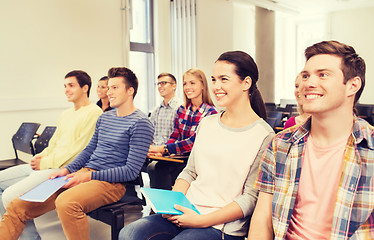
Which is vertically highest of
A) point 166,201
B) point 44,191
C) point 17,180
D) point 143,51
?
point 143,51

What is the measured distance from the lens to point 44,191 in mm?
2229

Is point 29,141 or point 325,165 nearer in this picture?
point 325,165

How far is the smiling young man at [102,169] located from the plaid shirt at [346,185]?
4.24 feet

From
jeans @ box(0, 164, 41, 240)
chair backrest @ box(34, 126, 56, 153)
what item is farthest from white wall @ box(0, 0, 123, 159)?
jeans @ box(0, 164, 41, 240)

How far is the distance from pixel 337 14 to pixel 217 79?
1056 centimetres

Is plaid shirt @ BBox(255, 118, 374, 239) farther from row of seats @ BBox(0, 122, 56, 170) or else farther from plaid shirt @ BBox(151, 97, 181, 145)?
row of seats @ BBox(0, 122, 56, 170)

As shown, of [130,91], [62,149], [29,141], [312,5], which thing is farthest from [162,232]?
[312,5]

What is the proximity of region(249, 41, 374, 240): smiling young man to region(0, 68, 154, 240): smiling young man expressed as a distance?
4.08ft

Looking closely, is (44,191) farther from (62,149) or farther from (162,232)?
(162,232)

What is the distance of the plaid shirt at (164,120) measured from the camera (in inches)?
161

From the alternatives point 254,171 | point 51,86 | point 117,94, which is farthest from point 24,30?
point 254,171

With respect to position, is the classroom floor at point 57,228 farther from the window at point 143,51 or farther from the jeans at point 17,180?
the window at point 143,51

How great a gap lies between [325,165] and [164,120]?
9.84 feet

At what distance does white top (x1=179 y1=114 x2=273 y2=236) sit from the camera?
1605mm
